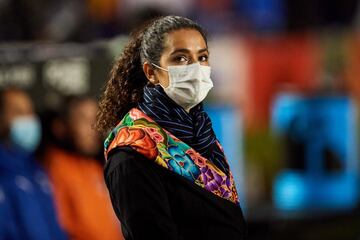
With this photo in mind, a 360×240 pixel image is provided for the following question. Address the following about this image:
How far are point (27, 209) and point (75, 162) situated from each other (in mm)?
693

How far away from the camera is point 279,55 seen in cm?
942

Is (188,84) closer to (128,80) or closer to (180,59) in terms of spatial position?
(180,59)

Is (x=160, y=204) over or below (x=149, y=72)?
below

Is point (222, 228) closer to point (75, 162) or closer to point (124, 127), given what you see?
point (124, 127)

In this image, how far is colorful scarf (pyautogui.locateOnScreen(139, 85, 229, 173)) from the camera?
260cm

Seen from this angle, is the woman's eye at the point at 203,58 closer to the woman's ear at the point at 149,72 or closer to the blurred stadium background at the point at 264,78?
the woman's ear at the point at 149,72

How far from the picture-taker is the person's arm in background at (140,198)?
2.47 meters

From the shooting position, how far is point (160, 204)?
8.15 feet

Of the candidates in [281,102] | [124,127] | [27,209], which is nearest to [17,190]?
[27,209]

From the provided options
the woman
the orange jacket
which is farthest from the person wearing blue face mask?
the woman

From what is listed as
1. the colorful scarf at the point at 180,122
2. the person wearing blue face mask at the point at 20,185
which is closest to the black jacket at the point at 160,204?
the colorful scarf at the point at 180,122

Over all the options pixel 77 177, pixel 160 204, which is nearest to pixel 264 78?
pixel 77 177

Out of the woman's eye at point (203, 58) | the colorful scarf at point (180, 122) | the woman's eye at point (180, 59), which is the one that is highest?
the woman's eye at point (180, 59)

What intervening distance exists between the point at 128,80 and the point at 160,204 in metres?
0.37
